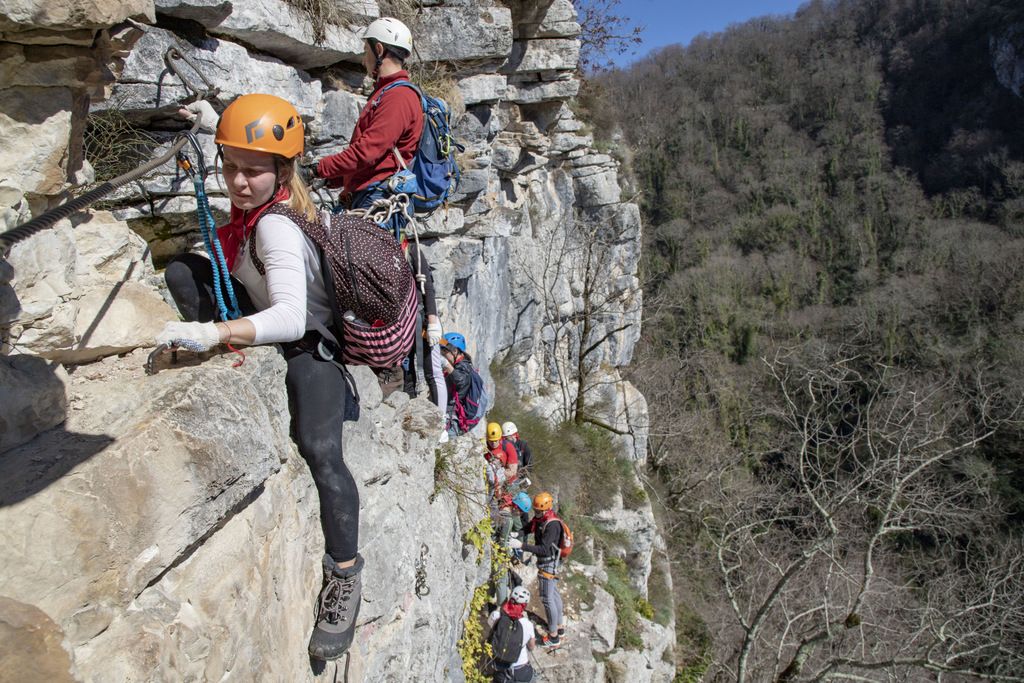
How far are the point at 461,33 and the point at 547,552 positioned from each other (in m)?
5.76

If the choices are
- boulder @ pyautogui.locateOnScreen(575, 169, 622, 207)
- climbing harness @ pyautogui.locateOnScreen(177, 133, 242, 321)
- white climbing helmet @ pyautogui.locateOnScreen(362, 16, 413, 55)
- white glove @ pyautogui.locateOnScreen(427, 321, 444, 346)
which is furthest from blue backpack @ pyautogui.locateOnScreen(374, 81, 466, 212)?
boulder @ pyautogui.locateOnScreen(575, 169, 622, 207)

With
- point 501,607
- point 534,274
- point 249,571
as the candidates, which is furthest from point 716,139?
point 249,571

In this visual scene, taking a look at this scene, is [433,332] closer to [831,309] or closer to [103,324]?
[103,324]

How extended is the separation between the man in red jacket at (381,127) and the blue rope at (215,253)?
4.35 feet

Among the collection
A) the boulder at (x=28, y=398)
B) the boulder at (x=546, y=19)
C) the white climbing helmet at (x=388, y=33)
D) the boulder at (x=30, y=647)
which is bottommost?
the boulder at (x=30, y=647)

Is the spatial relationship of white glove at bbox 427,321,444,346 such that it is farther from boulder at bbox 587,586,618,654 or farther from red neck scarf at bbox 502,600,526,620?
boulder at bbox 587,586,618,654

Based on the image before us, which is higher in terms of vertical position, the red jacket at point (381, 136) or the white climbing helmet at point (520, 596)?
the red jacket at point (381, 136)

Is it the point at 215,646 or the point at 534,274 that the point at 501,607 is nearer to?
the point at 215,646

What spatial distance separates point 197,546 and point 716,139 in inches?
2403

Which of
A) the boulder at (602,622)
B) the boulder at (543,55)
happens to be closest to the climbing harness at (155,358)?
the boulder at (602,622)

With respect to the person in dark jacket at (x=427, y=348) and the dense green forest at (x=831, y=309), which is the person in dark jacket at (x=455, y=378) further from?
the dense green forest at (x=831, y=309)

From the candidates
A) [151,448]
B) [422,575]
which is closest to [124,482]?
[151,448]

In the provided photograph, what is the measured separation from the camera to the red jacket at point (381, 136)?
3451mm

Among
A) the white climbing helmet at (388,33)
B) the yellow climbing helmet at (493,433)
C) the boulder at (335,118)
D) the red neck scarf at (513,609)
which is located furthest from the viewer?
the yellow climbing helmet at (493,433)
